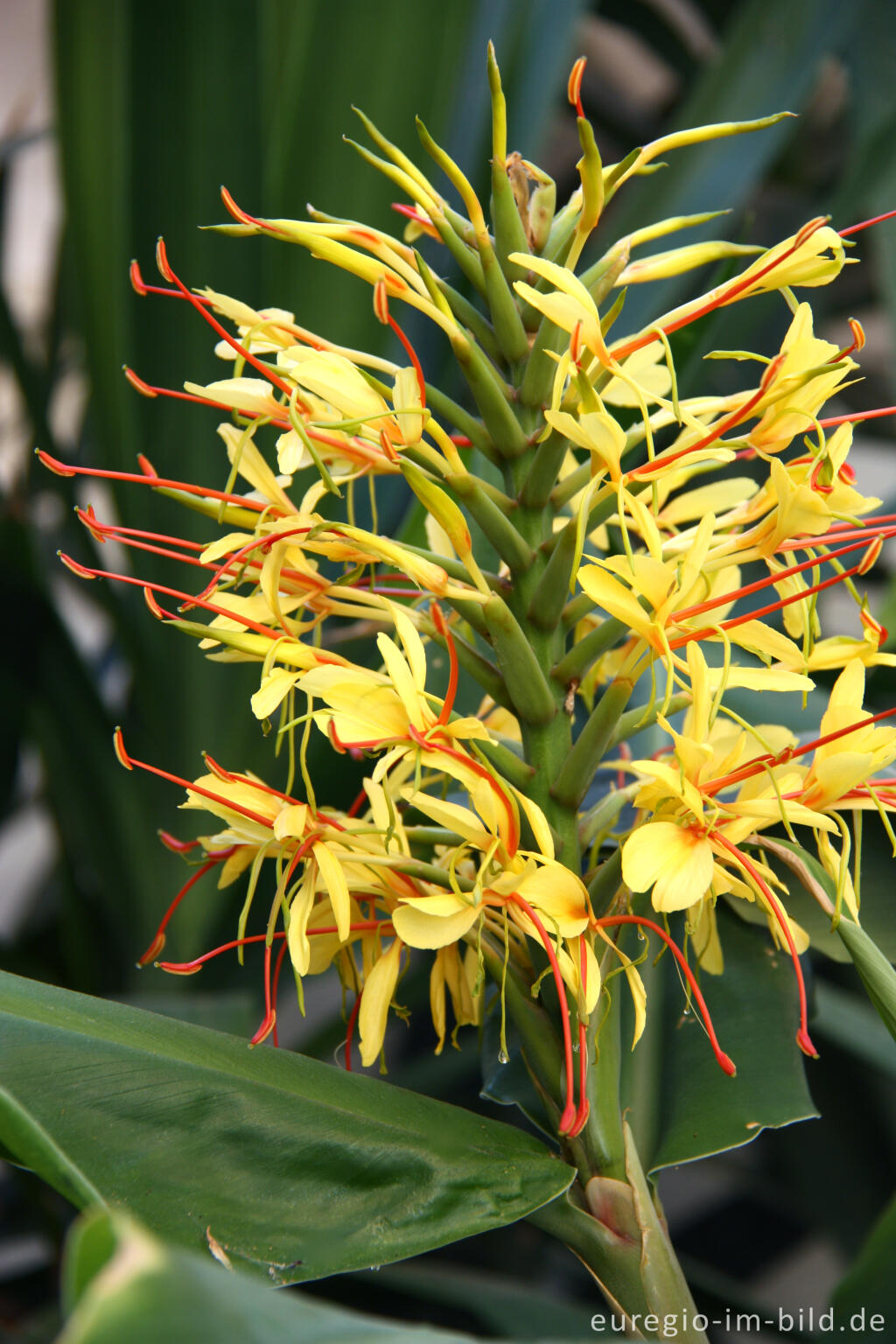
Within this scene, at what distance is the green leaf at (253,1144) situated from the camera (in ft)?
1.02

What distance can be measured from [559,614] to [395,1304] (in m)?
0.65

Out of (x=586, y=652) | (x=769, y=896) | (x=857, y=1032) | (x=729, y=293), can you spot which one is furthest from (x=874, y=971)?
(x=857, y=1032)

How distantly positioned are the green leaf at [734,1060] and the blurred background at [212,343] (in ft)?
0.24

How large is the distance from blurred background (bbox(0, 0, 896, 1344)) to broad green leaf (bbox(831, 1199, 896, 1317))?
16 cm

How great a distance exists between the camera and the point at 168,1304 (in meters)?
0.16

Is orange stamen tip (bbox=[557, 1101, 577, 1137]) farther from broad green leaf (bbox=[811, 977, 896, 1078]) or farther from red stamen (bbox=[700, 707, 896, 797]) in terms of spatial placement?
broad green leaf (bbox=[811, 977, 896, 1078])

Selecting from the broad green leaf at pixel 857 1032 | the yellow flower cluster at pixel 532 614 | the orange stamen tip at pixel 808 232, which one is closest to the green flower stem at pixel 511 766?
the yellow flower cluster at pixel 532 614

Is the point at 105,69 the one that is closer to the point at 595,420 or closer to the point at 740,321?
the point at 740,321

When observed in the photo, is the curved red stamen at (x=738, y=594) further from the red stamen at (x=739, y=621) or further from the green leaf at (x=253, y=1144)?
the green leaf at (x=253, y=1144)

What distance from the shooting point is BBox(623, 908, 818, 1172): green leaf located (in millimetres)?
383

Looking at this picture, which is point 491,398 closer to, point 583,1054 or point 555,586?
point 555,586

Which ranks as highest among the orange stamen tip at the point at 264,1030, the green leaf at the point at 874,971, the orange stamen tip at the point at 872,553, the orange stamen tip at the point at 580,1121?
the orange stamen tip at the point at 872,553

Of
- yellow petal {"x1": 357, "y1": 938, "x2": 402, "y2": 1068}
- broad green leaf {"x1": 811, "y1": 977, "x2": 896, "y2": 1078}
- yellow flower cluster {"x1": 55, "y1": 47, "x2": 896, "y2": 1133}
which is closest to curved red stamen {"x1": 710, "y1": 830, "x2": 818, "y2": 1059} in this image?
yellow flower cluster {"x1": 55, "y1": 47, "x2": 896, "y2": 1133}

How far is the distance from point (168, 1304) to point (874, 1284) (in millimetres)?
307
